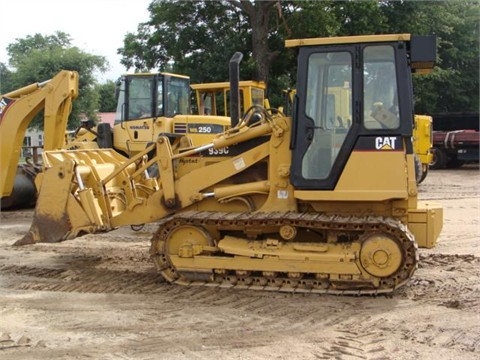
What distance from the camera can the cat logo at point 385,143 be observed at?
589cm

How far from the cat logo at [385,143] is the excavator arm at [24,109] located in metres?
4.61

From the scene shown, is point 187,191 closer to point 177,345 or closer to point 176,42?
point 177,345

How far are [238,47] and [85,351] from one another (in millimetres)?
19067

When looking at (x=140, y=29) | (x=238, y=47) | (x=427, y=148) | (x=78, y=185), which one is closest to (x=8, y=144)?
(x=78, y=185)

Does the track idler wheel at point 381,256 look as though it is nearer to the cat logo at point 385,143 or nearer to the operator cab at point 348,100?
the operator cab at point 348,100

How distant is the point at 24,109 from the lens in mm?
Answer: 8578

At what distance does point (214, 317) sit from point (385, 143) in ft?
7.67

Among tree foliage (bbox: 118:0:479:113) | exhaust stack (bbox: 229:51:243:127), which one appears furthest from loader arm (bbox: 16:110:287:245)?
tree foliage (bbox: 118:0:479:113)

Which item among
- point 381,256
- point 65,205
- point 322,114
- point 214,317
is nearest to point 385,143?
point 322,114

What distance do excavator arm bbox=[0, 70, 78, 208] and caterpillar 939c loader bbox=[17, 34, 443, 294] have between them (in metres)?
1.96

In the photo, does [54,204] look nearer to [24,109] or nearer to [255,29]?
[24,109]

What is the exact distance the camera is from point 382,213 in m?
6.18

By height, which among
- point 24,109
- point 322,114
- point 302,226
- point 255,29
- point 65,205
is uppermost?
point 255,29

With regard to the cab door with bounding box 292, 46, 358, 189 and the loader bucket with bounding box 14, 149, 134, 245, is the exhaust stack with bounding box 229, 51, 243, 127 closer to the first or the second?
the cab door with bounding box 292, 46, 358, 189
